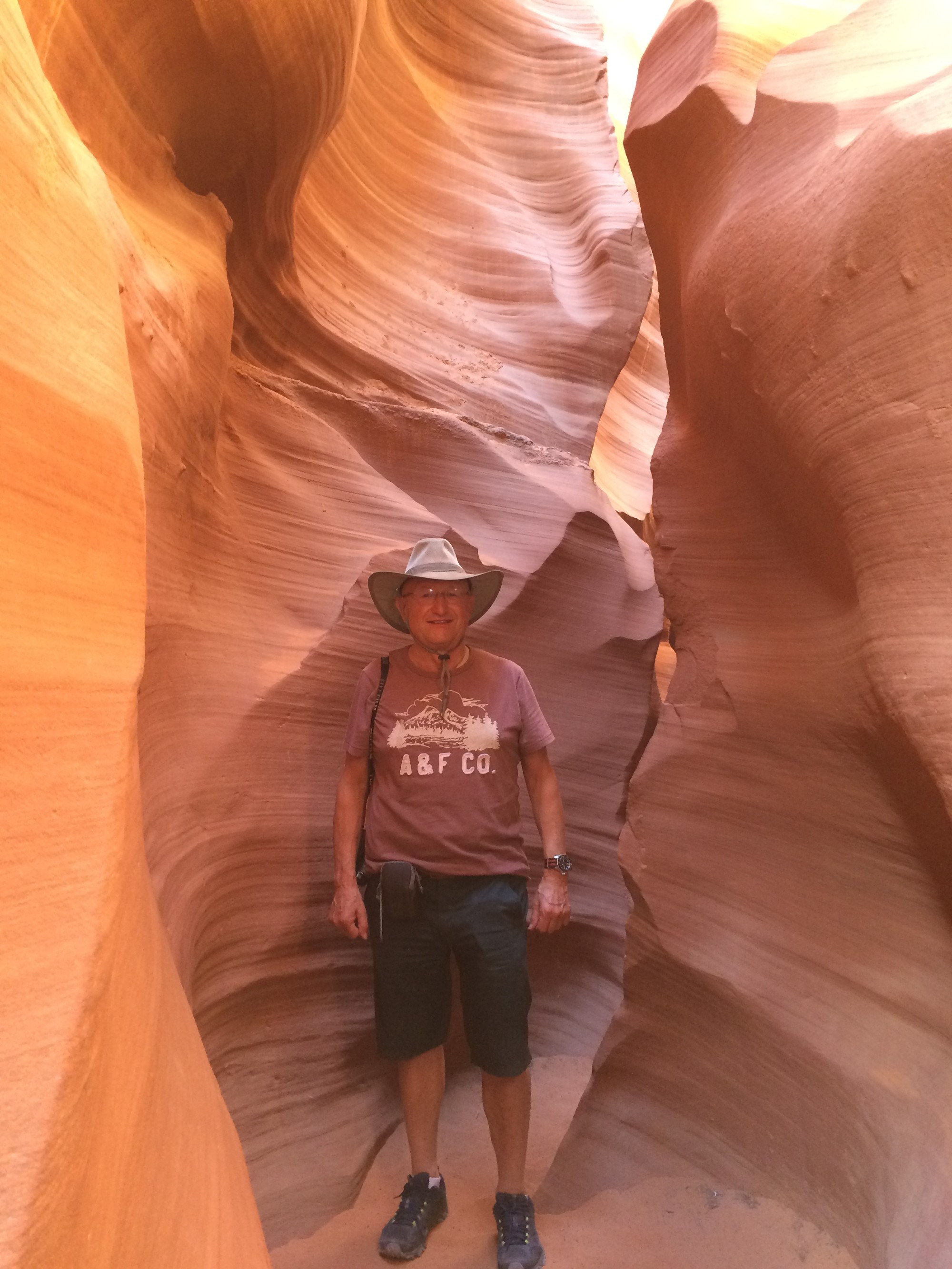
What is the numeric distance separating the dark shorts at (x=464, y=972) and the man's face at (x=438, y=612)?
2.55 feet

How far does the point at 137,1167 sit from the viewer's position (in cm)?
149

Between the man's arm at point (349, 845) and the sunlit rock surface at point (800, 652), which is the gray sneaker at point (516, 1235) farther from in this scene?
the man's arm at point (349, 845)

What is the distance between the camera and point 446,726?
3.09 meters

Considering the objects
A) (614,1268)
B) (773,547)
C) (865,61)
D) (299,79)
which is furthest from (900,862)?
(299,79)

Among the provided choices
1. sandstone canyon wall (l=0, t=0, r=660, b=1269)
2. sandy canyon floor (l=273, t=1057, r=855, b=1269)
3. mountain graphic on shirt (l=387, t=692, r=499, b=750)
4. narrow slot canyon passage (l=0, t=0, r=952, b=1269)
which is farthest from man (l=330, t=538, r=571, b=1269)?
sandstone canyon wall (l=0, t=0, r=660, b=1269)

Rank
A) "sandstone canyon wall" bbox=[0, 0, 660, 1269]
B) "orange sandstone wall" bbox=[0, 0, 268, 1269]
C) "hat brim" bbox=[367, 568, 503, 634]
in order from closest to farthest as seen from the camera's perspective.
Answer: "orange sandstone wall" bbox=[0, 0, 268, 1269] < "sandstone canyon wall" bbox=[0, 0, 660, 1269] < "hat brim" bbox=[367, 568, 503, 634]

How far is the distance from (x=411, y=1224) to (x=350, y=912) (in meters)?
1.04

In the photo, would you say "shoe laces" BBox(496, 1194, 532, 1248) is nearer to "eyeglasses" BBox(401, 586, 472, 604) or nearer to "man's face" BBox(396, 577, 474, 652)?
"man's face" BBox(396, 577, 474, 652)

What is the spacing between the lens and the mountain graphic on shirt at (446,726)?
3076 mm

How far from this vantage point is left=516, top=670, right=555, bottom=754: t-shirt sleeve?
320 centimetres

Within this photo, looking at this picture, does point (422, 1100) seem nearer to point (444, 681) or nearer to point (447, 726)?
point (447, 726)

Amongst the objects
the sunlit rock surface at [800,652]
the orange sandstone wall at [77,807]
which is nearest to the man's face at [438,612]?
the sunlit rock surface at [800,652]

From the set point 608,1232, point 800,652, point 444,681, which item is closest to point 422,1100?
point 608,1232

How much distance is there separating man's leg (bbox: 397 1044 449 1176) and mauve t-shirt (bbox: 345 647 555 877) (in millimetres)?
640
